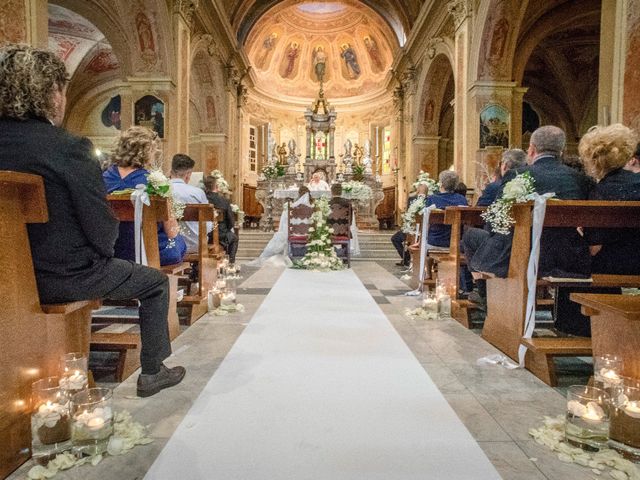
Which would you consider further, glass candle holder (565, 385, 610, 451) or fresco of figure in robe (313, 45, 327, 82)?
fresco of figure in robe (313, 45, 327, 82)

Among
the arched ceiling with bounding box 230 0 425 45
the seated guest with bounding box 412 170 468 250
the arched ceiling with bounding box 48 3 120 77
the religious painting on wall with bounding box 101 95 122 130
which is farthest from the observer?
the religious painting on wall with bounding box 101 95 122 130

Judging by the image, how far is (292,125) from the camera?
64.3 feet

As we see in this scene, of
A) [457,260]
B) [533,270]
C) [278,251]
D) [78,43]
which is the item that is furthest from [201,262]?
[78,43]

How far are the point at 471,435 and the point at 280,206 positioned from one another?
1182 centimetres

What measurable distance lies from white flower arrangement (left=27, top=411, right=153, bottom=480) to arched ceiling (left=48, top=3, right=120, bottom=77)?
1327 cm

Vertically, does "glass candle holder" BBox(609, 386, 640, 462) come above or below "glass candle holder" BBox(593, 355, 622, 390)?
below

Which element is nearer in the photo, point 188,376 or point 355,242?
point 188,376

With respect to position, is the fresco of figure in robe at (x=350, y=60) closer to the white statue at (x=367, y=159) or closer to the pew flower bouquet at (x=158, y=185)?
the white statue at (x=367, y=159)

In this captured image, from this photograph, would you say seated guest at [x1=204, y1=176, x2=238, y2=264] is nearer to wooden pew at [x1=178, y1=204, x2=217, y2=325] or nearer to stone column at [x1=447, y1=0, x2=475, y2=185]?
wooden pew at [x1=178, y1=204, x2=217, y2=325]

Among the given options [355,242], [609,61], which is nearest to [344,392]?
[609,61]

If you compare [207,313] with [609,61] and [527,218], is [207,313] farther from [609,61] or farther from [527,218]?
[609,61]

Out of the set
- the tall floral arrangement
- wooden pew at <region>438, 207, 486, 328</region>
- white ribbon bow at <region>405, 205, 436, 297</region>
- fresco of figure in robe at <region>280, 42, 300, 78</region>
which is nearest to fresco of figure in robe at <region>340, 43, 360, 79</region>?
fresco of figure in robe at <region>280, 42, 300, 78</region>

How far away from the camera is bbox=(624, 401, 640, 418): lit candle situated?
→ 5.34ft

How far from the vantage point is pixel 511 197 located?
2.63 m
